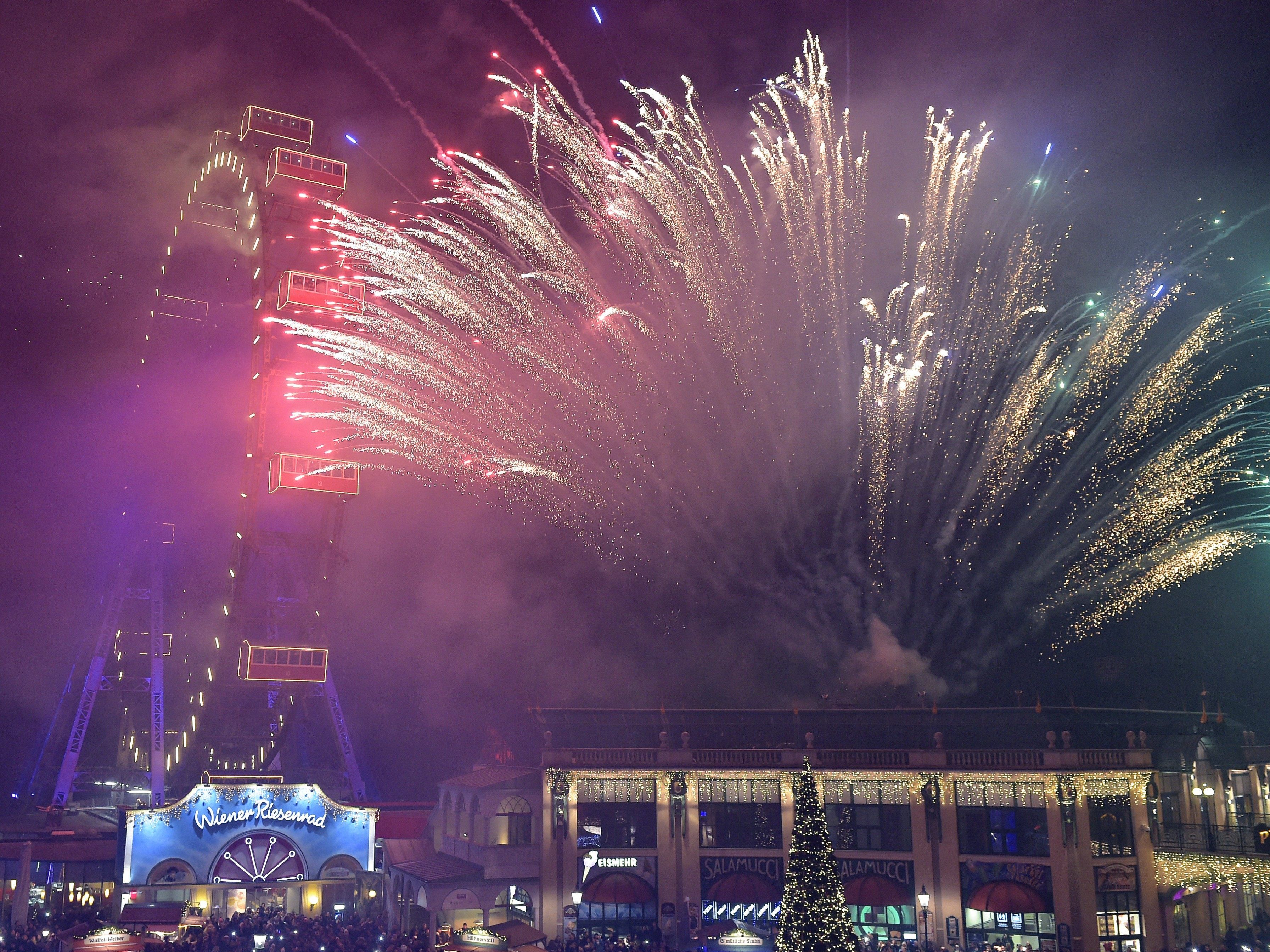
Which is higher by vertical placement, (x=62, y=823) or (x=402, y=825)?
(x=62, y=823)

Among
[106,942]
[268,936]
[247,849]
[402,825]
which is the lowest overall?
[268,936]

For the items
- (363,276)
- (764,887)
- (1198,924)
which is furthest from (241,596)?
(1198,924)

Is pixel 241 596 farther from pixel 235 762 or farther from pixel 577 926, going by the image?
pixel 577 926

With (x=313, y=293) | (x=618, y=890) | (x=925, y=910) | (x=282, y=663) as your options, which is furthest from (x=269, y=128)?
(x=925, y=910)

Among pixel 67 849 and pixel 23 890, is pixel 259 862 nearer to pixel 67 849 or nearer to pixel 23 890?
pixel 67 849

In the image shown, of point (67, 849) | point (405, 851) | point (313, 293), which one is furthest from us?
point (313, 293)

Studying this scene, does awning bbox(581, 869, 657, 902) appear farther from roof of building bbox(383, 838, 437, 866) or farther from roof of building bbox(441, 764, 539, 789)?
roof of building bbox(383, 838, 437, 866)

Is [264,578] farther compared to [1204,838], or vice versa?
[264,578]
